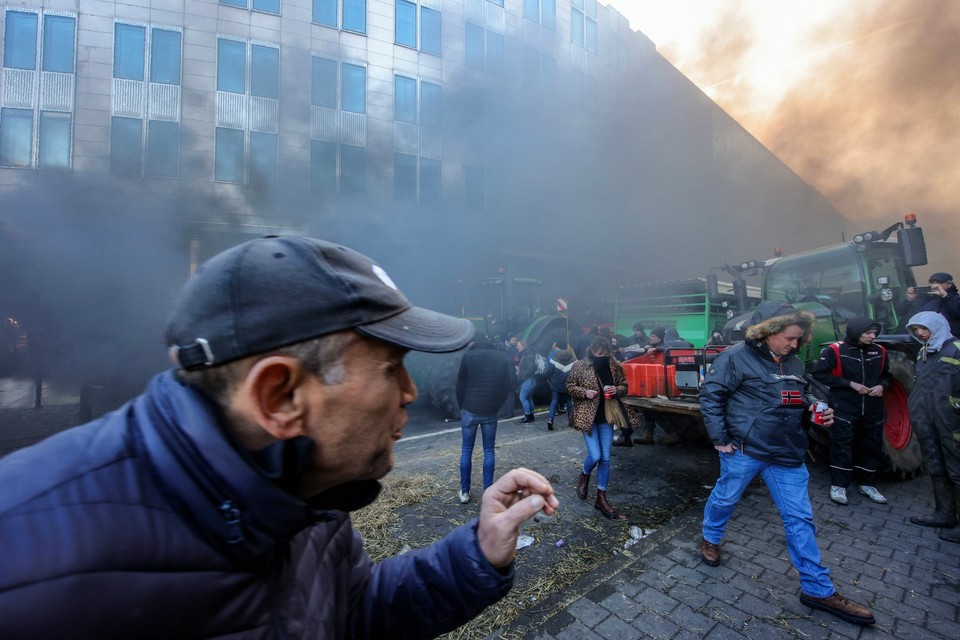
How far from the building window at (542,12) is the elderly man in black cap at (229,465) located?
26.0 m

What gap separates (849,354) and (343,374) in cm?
555

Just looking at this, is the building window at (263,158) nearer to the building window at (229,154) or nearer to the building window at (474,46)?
the building window at (229,154)

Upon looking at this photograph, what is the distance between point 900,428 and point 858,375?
1385 mm

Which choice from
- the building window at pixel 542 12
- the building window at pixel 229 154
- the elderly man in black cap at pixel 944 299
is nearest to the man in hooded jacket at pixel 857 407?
the elderly man in black cap at pixel 944 299

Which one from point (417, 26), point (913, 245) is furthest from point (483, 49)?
point (913, 245)

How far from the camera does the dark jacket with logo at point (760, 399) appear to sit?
2926 millimetres

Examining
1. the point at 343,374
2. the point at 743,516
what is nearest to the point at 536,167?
the point at 743,516

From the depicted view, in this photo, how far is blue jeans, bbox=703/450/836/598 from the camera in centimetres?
268

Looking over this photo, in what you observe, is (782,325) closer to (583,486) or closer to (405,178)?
(583,486)

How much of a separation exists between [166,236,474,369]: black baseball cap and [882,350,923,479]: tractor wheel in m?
6.07

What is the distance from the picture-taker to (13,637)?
52 cm

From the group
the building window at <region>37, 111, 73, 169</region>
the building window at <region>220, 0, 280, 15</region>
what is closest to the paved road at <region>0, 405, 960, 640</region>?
the building window at <region>37, 111, 73, 169</region>

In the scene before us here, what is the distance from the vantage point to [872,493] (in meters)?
4.30

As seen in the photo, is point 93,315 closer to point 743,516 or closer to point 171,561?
point 171,561
